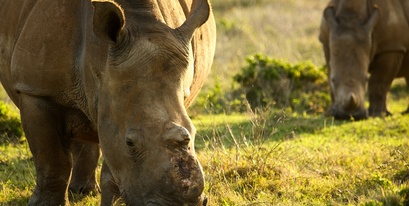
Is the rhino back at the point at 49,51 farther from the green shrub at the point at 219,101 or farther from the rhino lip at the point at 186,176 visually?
the green shrub at the point at 219,101

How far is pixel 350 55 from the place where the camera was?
1205 centimetres

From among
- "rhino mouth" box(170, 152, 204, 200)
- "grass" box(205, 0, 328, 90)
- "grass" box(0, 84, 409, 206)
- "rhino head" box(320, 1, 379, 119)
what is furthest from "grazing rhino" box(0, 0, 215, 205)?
"grass" box(205, 0, 328, 90)

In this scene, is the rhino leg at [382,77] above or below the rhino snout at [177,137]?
below

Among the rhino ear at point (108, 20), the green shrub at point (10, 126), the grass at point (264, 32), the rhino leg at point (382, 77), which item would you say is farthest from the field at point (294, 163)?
the grass at point (264, 32)

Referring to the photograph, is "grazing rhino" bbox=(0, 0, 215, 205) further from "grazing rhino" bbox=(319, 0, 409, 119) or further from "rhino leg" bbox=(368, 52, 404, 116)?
"rhino leg" bbox=(368, 52, 404, 116)

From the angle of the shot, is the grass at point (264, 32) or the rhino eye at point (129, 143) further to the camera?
the grass at point (264, 32)

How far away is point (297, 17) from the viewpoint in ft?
69.5

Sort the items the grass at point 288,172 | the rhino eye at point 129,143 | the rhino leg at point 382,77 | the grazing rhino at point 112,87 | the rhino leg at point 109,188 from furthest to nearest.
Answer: the rhino leg at point 382,77 < the grass at point 288,172 < the rhino leg at point 109,188 < the rhino eye at point 129,143 < the grazing rhino at point 112,87

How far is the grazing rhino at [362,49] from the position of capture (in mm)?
12031

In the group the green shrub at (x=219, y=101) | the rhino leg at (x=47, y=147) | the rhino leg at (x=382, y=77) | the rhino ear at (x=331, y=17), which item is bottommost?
the green shrub at (x=219, y=101)

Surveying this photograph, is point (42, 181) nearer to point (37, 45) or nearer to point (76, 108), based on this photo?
point (76, 108)

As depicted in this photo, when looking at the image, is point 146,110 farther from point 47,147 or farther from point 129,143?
point 47,147

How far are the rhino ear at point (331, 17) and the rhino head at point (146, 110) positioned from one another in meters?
7.04

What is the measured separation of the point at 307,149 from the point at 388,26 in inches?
161
